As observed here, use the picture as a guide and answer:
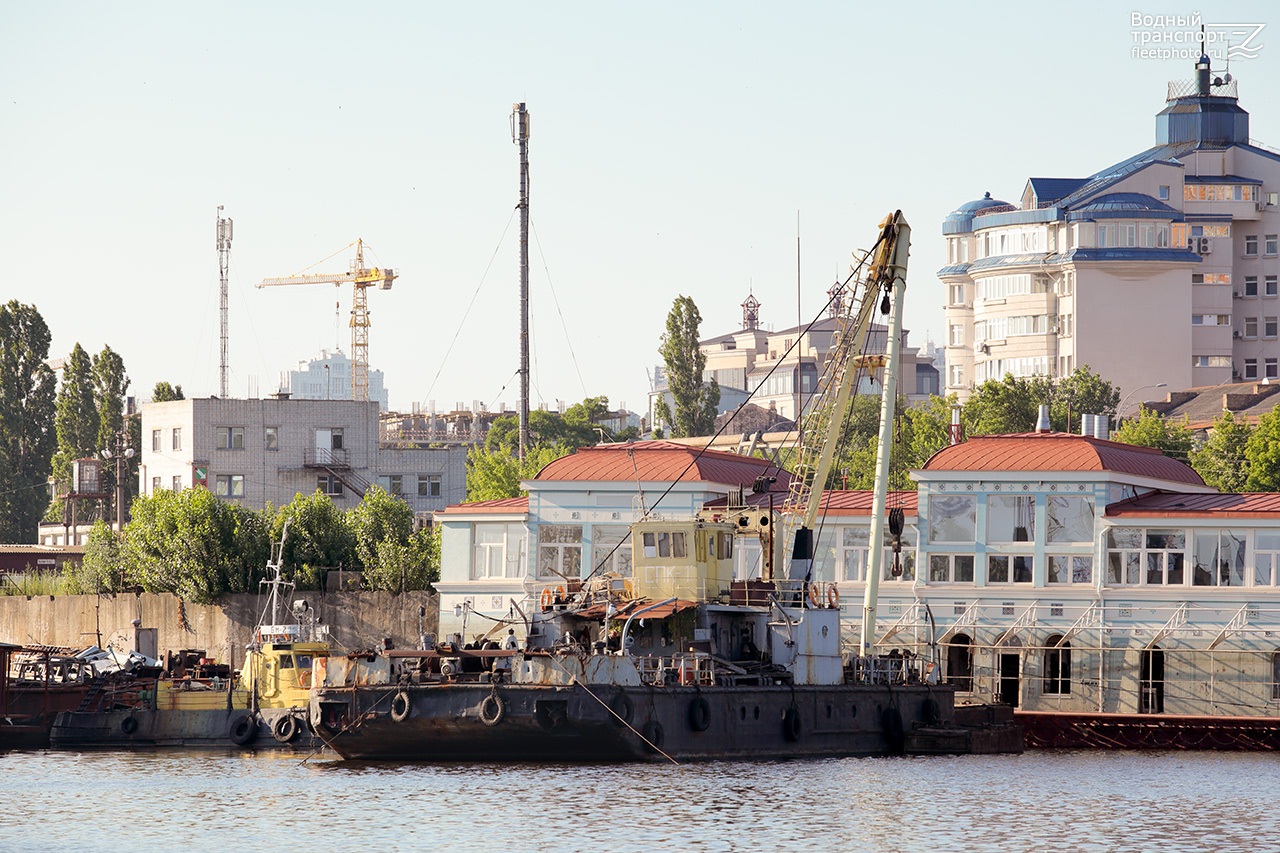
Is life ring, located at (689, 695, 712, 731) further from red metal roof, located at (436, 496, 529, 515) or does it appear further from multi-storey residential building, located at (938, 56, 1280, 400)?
multi-storey residential building, located at (938, 56, 1280, 400)

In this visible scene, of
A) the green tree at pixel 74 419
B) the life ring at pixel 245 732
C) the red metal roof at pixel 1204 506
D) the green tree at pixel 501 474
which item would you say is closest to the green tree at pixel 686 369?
the green tree at pixel 501 474

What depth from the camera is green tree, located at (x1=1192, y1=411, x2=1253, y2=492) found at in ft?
328

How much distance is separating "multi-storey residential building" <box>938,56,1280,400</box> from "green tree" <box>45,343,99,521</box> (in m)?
72.4

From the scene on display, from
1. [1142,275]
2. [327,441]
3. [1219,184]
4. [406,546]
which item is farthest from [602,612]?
[1219,184]

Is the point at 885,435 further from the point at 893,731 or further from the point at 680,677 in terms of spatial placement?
the point at 680,677

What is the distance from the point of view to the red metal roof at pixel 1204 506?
238 ft

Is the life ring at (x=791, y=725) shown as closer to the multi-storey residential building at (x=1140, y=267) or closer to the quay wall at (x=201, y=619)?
the quay wall at (x=201, y=619)

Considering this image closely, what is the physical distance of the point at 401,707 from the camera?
5606cm

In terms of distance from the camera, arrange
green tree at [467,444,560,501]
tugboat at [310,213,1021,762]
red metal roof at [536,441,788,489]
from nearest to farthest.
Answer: tugboat at [310,213,1021,762], red metal roof at [536,441,788,489], green tree at [467,444,560,501]

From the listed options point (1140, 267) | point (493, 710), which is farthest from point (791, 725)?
point (1140, 267)

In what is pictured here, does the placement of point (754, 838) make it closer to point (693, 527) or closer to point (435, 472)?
point (693, 527)

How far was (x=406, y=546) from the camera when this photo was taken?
94.3 metres

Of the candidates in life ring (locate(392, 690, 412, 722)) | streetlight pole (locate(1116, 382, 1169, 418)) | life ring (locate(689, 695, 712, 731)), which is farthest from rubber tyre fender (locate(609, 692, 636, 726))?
streetlight pole (locate(1116, 382, 1169, 418))

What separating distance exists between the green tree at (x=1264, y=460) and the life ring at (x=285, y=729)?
50.8 metres
